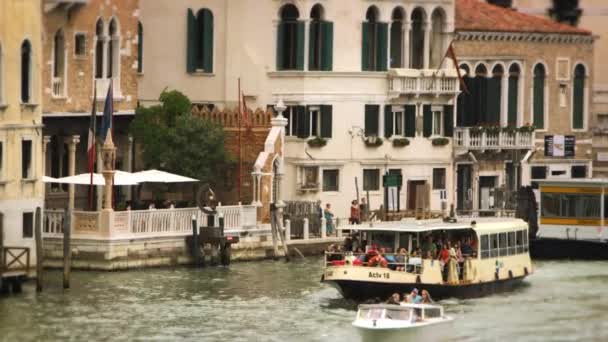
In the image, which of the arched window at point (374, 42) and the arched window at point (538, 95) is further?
the arched window at point (538, 95)

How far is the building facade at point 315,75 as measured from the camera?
6469cm

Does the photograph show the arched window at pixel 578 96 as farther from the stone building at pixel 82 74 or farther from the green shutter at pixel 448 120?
the stone building at pixel 82 74

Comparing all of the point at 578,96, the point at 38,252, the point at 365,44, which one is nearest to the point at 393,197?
the point at 365,44

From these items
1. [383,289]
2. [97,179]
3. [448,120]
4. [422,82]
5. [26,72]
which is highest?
[422,82]

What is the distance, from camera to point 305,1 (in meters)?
64.8

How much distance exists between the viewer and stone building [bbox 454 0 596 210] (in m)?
69.9

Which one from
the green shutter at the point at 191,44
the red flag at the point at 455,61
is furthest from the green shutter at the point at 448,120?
the green shutter at the point at 191,44

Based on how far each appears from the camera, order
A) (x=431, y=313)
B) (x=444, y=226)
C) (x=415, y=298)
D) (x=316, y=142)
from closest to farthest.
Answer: (x=431, y=313) < (x=415, y=298) < (x=444, y=226) < (x=316, y=142)

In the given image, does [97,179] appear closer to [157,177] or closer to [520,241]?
[157,177]

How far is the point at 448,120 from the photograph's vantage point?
68.7m

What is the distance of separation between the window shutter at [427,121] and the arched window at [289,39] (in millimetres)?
4548

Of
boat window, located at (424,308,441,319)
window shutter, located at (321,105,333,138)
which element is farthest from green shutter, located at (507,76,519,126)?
boat window, located at (424,308,441,319)

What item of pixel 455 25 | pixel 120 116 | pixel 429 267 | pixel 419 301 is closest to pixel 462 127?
pixel 455 25

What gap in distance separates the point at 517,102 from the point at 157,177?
15921 millimetres
